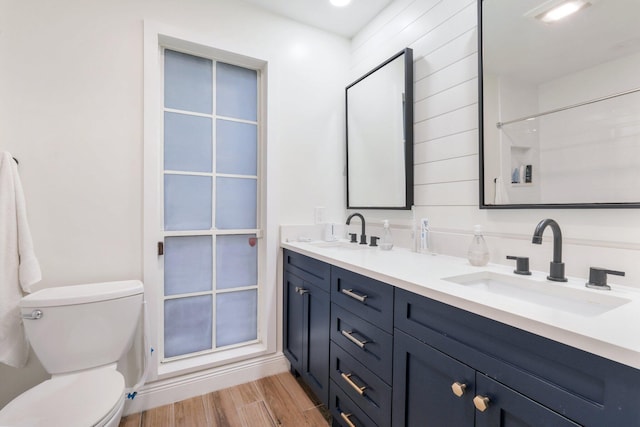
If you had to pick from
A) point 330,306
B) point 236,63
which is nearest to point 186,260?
point 330,306

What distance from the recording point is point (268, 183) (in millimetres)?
2002

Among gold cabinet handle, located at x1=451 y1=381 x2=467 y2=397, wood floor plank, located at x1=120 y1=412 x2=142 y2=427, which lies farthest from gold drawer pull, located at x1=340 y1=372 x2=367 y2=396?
wood floor plank, located at x1=120 y1=412 x2=142 y2=427

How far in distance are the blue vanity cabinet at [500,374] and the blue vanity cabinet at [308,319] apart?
22.0 inches

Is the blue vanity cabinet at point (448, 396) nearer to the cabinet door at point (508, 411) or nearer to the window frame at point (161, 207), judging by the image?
the cabinet door at point (508, 411)

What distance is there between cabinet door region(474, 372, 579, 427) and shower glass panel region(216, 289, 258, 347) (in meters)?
1.61

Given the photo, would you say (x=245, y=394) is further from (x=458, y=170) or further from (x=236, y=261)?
(x=458, y=170)

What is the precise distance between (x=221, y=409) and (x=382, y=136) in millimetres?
1933

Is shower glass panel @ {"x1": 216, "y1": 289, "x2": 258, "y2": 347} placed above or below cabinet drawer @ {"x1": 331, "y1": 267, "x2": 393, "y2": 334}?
below

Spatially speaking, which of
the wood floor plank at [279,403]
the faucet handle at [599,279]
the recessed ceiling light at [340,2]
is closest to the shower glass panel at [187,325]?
the wood floor plank at [279,403]

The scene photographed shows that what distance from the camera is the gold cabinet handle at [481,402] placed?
72 centimetres

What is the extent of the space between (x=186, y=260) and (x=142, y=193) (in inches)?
19.5

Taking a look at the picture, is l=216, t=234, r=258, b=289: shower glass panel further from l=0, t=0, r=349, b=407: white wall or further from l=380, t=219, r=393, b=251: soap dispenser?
l=380, t=219, r=393, b=251: soap dispenser

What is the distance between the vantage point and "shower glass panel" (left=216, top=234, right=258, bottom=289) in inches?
77.7

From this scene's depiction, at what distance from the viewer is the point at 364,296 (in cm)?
121
